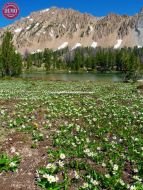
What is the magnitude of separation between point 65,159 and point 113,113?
10035mm

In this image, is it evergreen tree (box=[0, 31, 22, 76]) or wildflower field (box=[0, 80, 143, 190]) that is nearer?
wildflower field (box=[0, 80, 143, 190])

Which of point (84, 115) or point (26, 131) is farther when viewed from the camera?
point (84, 115)

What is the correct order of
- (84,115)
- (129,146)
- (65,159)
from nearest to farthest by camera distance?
(65,159)
(129,146)
(84,115)

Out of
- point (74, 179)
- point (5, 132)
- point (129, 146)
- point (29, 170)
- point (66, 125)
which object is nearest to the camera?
point (74, 179)

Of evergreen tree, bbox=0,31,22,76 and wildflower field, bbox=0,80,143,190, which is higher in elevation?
evergreen tree, bbox=0,31,22,76

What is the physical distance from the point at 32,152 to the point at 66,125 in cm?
481

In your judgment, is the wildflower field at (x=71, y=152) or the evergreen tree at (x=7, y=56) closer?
the wildflower field at (x=71, y=152)

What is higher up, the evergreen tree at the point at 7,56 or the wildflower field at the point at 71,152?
A: the evergreen tree at the point at 7,56

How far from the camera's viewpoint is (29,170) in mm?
10773

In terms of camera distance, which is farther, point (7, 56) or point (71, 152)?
point (7, 56)

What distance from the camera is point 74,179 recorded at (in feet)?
33.1

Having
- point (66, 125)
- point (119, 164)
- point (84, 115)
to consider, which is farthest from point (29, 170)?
point (84, 115)

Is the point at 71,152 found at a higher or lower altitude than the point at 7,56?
lower

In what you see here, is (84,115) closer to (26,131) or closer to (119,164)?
(26,131)
